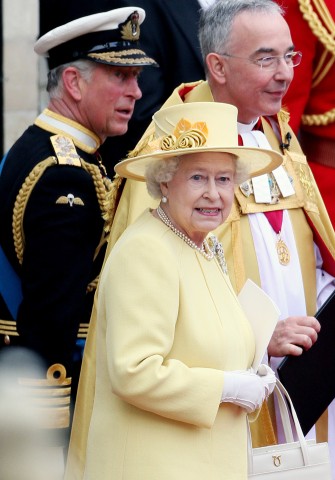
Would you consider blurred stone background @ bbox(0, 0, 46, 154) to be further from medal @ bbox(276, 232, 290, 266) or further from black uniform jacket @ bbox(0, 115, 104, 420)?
medal @ bbox(276, 232, 290, 266)

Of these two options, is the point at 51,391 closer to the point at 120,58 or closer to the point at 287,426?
the point at 287,426

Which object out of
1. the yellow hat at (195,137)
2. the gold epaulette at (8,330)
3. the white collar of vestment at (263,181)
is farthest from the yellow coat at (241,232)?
the yellow hat at (195,137)

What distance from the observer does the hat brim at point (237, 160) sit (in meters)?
3.84

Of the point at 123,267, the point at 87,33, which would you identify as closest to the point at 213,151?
the point at 123,267

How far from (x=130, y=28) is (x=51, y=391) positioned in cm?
136

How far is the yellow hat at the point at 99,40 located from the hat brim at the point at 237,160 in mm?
896

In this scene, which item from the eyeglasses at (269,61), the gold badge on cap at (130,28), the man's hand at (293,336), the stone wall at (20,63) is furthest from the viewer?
the stone wall at (20,63)

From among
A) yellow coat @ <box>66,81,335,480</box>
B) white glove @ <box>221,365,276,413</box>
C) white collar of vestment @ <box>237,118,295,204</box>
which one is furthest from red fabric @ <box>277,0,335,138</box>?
white glove @ <box>221,365,276,413</box>

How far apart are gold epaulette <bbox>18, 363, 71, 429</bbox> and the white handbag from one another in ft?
2.87

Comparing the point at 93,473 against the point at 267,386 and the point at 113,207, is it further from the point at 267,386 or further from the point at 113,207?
the point at 113,207

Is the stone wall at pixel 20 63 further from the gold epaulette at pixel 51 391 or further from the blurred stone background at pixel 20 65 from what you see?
the gold epaulette at pixel 51 391

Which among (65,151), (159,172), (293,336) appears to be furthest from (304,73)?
(159,172)

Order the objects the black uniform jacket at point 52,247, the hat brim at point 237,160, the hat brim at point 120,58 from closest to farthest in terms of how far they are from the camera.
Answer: the hat brim at point 237,160 → the black uniform jacket at point 52,247 → the hat brim at point 120,58

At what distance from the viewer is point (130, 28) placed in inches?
198
